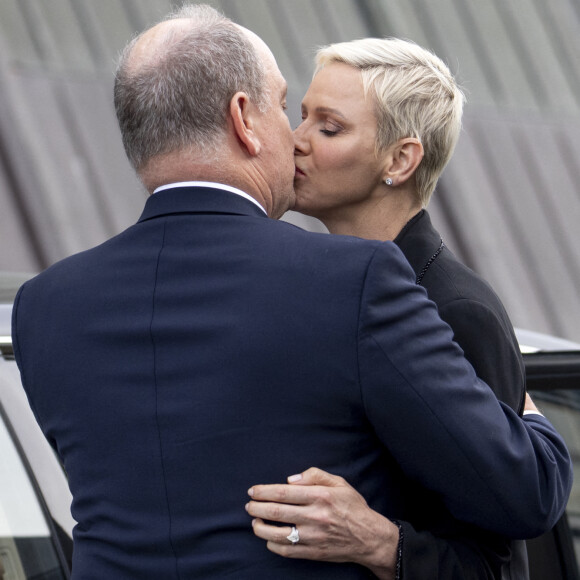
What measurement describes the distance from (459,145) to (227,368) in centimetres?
806

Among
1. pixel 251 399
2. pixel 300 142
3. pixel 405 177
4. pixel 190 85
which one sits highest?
pixel 190 85

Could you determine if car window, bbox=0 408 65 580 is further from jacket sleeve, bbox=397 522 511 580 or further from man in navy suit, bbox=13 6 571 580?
jacket sleeve, bbox=397 522 511 580

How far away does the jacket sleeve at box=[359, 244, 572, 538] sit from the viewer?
135cm

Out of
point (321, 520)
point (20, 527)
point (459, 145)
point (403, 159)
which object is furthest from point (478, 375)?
point (459, 145)

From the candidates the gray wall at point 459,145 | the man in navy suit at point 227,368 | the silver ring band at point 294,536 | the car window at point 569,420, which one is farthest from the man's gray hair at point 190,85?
the gray wall at point 459,145

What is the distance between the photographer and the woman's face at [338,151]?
186 cm

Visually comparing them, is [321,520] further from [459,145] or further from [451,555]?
[459,145]

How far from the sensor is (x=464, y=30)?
380 inches

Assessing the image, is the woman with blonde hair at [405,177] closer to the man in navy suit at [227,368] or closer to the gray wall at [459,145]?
the man in navy suit at [227,368]

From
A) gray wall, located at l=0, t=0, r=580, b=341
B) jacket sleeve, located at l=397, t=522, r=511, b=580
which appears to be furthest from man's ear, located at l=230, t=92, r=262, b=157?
gray wall, located at l=0, t=0, r=580, b=341

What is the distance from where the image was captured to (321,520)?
55.4 inches

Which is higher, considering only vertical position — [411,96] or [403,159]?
[411,96]

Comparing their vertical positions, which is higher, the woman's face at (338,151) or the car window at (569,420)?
the woman's face at (338,151)

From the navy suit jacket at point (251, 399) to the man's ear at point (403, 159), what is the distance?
1.52 ft
